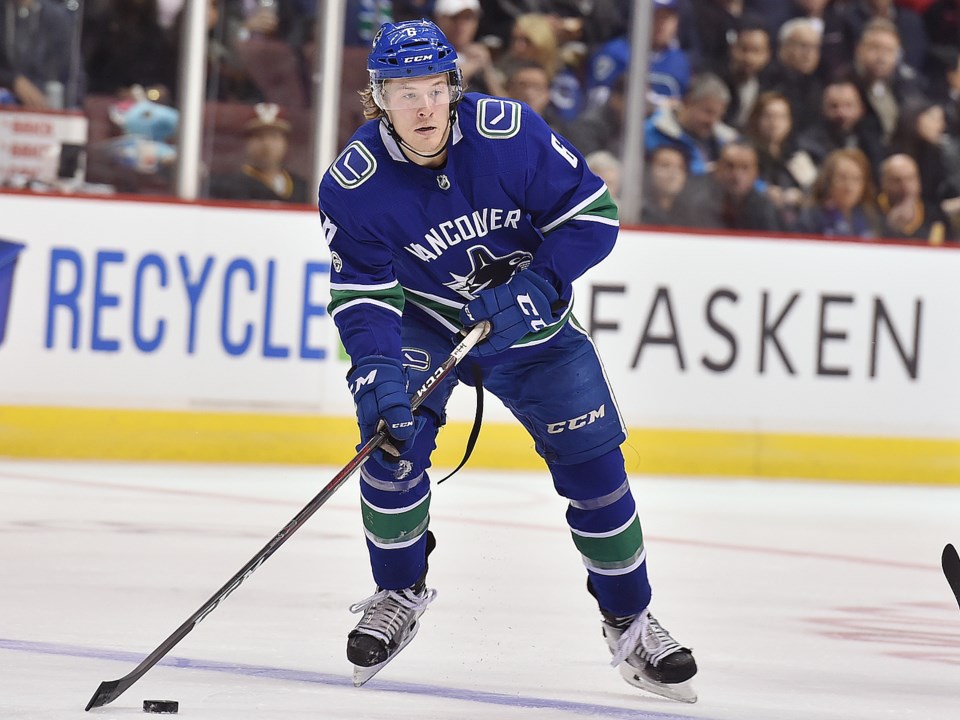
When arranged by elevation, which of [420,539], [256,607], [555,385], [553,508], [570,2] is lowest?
[553,508]

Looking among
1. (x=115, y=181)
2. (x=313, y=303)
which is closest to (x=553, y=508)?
(x=313, y=303)

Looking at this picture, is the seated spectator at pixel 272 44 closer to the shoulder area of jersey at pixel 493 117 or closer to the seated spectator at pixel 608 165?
the seated spectator at pixel 608 165

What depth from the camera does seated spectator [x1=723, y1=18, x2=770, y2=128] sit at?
21.5 ft

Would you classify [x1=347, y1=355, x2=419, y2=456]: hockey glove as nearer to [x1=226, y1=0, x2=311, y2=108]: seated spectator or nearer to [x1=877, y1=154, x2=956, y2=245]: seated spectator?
[x1=226, y1=0, x2=311, y2=108]: seated spectator

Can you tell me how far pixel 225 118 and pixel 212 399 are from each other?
105 cm

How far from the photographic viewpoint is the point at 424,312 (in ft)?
10.4

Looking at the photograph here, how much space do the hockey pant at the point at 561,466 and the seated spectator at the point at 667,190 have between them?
338cm

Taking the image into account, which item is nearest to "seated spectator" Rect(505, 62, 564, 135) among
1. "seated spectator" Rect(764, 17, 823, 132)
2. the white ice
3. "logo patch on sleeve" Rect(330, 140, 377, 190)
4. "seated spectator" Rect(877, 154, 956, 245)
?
"seated spectator" Rect(764, 17, 823, 132)

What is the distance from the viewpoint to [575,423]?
3.04 m

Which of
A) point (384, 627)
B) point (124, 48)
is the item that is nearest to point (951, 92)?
point (124, 48)

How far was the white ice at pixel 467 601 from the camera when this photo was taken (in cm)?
286

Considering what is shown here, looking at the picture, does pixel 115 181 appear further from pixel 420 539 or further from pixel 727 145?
pixel 420 539

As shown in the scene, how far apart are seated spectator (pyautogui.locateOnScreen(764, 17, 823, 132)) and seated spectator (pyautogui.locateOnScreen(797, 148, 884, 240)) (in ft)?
0.66

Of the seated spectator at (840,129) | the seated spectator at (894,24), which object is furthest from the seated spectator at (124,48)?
the seated spectator at (894,24)
